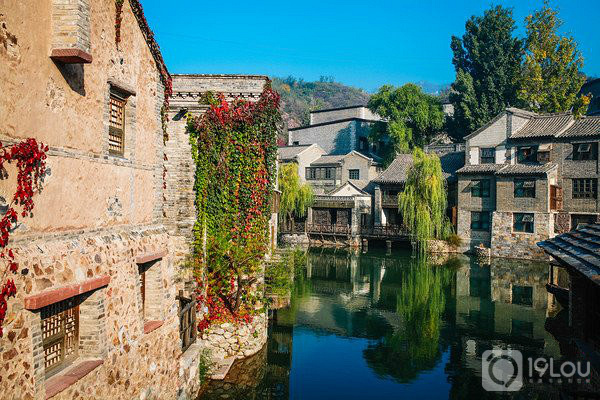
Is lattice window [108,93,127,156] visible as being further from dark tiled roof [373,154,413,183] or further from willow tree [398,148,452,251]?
dark tiled roof [373,154,413,183]

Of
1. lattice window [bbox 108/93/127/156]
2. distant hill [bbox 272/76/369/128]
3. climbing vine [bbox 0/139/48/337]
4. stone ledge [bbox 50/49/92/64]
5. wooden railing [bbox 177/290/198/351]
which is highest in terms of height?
distant hill [bbox 272/76/369/128]

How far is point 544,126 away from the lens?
34750 mm

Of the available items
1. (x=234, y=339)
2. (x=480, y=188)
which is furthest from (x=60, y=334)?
(x=480, y=188)

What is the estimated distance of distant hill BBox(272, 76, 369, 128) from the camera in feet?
328

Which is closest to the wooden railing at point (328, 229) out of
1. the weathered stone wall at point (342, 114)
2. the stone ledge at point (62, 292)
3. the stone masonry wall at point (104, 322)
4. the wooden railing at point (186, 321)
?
the weathered stone wall at point (342, 114)

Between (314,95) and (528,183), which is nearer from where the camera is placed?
(528,183)

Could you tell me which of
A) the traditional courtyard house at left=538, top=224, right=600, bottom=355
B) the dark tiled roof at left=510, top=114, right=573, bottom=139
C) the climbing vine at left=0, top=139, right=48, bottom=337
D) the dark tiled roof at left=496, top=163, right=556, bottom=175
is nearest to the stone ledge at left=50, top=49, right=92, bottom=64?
the climbing vine at left=0, top=139, right=48, bottom=337

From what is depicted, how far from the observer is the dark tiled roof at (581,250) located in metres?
7.32

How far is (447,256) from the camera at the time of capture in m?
34.7

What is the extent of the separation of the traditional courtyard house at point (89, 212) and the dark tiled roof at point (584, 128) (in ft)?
104

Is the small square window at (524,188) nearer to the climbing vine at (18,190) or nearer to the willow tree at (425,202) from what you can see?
the willow tree at (425,202)

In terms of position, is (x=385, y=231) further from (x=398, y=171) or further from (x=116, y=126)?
(x=116, y=126)

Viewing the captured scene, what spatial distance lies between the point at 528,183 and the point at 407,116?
17714 mm

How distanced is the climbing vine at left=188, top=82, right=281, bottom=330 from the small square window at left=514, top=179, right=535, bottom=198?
25.7 meters
